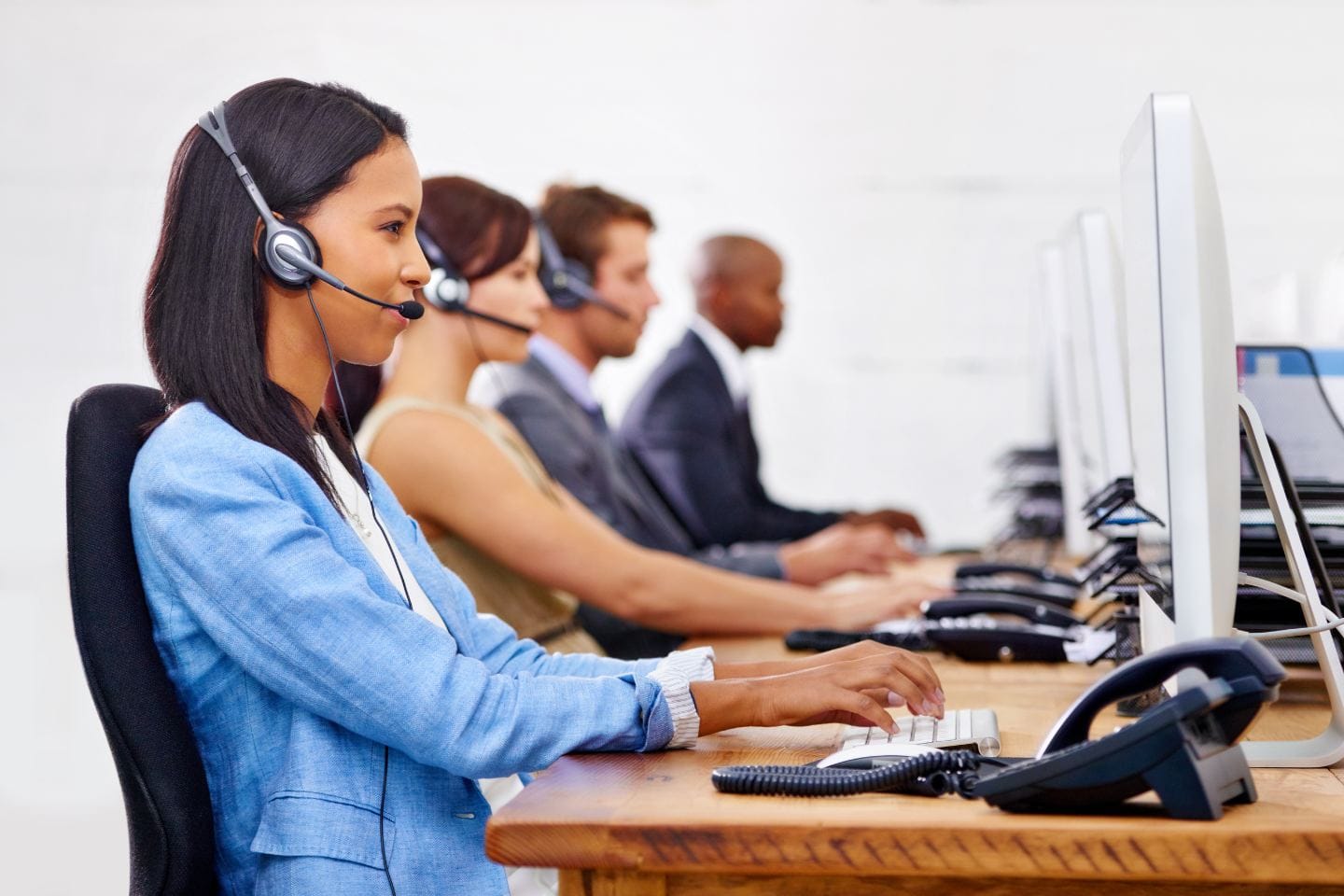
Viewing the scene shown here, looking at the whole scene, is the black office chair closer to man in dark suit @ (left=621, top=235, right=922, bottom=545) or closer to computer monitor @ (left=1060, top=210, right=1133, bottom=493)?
computer monitor @ (left=1060, top=210, right=1133, bottom=493)

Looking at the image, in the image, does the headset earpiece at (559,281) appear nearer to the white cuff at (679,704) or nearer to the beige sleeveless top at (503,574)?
the beige sleeveless top at (503,574)

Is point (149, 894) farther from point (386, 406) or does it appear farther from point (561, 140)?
point (561, 140)

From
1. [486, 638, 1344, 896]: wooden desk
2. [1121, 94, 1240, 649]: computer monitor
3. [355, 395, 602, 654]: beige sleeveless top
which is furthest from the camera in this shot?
[355, 395, 602, 654]: beige sleeveless top

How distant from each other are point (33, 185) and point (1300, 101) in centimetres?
407

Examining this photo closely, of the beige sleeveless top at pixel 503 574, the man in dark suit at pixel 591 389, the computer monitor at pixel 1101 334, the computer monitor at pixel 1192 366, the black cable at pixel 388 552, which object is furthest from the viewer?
the man in dark suit at pixel 591 389

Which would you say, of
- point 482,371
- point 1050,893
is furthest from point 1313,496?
point 482,371

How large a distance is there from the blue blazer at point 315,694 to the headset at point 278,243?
0.40 feet

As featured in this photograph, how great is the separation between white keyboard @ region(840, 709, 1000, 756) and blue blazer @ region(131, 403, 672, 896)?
0.55 feet

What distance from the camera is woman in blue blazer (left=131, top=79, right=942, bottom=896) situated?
3.09ft

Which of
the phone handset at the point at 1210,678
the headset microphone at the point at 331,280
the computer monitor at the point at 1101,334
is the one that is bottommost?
the phone handset at the point at 1210,678

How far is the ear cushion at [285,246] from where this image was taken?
1.02m

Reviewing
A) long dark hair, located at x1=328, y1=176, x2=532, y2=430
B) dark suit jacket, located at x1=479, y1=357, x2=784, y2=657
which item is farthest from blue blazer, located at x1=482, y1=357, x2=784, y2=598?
long dark hair, located at x1=328, y1=176, x2=532, y2=430

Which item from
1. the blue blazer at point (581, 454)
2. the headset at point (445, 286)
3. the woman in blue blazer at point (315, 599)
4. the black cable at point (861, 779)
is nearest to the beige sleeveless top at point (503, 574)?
the headset at point (445, 286)

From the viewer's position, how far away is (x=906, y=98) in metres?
4.63
